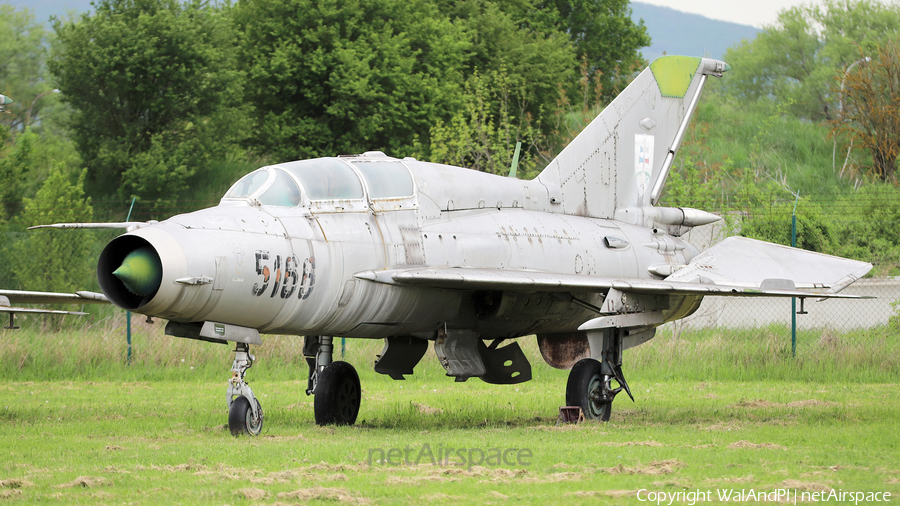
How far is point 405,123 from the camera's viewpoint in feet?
133

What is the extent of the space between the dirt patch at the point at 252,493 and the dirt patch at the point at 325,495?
0.12m

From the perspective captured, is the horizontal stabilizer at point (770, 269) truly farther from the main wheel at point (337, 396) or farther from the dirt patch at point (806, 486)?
the dirt patch at point (806, 486)

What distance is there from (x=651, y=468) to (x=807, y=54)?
7049cm

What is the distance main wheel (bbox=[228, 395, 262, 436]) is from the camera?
375 inches

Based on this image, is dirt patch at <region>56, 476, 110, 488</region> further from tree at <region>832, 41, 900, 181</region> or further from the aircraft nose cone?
tree at <region>832, 41, 900, 181</region>

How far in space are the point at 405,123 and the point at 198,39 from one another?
28.4 ft

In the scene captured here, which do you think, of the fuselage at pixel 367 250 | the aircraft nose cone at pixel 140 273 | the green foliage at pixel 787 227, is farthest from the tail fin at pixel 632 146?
the green foliage at pixel 787 227

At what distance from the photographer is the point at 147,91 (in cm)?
3725

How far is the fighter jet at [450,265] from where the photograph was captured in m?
9.09

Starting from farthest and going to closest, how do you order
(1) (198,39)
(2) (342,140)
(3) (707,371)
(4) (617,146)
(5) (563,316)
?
(2) (342,140) < (1) (198,39) < (3) (707,371) < (4) (617,146) < (5) (563,316)

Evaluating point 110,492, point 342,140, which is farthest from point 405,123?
point 110,492

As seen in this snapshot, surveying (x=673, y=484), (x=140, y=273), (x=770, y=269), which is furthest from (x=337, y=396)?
(x=673, y=484)

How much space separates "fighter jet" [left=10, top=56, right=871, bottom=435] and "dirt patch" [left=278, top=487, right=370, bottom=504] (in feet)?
8.60

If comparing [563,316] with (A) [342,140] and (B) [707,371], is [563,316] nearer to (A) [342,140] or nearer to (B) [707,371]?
(B) [707,371]
